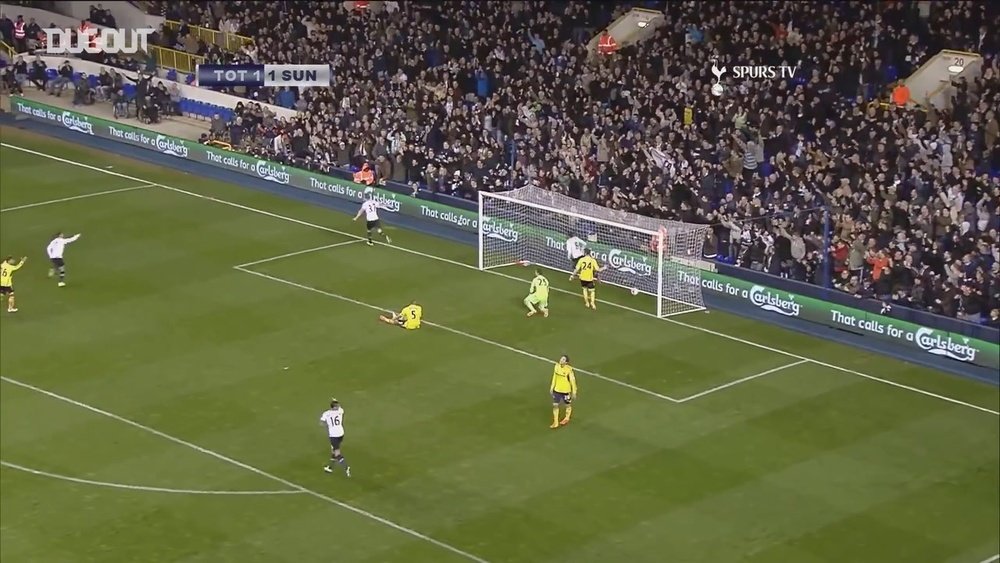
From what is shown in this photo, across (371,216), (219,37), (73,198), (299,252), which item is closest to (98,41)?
(219,37)

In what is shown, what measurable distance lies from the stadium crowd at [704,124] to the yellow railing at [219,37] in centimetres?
65

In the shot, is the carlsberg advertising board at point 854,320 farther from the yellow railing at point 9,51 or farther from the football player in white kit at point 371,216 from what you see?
the yellow railing at point 9,51

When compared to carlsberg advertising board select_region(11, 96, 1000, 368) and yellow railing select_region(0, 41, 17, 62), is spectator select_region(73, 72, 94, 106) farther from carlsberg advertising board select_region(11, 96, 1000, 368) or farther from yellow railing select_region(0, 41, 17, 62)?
carlsberg advertising board select_region(11, 96, 1000, 368)

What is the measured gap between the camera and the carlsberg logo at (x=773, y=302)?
42.2 m

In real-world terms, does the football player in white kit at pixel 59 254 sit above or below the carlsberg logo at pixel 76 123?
below

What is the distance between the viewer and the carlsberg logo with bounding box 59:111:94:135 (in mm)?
63719

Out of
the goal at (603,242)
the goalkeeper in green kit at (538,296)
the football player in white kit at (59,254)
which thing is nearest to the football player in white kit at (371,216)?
the goal at (603,242)

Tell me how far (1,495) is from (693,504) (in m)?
13.3

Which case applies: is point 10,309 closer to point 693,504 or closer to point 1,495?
point 1,495

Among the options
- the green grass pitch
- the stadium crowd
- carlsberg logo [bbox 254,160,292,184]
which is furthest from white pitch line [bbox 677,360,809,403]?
carlsberg logo [bbox 254,160,292,184]

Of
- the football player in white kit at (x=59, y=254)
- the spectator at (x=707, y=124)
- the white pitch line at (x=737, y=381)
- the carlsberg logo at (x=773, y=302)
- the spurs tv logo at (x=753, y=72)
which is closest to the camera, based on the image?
the white pitch line at (x=737, y=381)

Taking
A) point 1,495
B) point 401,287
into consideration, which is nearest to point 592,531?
point 1,495

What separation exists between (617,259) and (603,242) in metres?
0.65

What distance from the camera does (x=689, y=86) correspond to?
2034 inches
